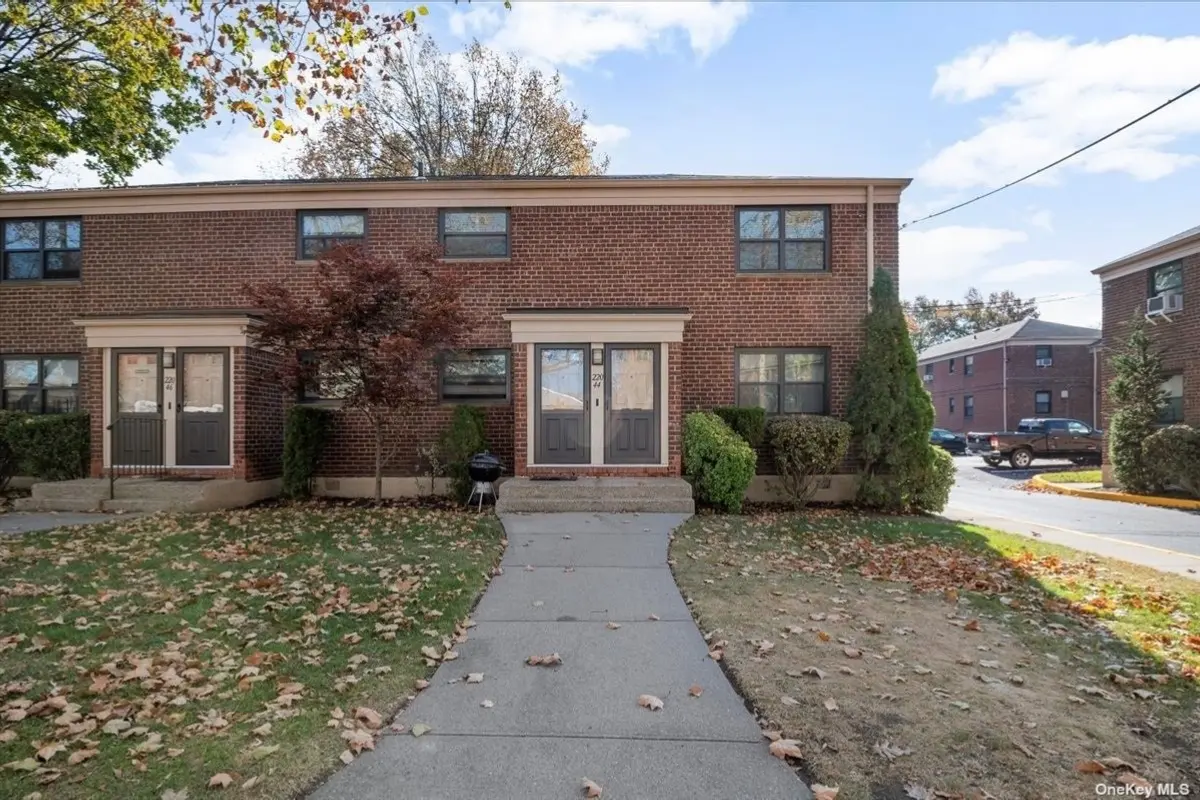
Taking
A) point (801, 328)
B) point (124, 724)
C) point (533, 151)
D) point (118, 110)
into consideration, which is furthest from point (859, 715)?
point (533, 151)

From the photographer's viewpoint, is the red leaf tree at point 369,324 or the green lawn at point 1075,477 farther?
the green lawn at point 1075,477

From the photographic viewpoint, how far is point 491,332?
11.9 meters

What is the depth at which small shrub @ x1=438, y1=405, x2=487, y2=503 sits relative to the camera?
10438mm

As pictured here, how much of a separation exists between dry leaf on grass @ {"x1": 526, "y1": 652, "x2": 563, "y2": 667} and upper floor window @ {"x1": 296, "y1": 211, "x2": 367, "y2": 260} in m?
10.2

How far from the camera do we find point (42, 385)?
12523 millimetres

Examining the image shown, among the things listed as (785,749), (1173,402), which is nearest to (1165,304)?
(1173,402)

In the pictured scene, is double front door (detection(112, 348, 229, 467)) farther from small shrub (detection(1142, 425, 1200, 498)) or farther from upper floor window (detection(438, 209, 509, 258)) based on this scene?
small shrub (detection(1142, 425, 1200, 498))

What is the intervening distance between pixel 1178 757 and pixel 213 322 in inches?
494

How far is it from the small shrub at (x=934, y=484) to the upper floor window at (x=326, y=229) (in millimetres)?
11232

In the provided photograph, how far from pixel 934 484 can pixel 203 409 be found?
1282 centimetres

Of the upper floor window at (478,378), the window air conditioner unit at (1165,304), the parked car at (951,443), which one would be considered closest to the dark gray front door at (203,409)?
the upper floor window at (478,378)

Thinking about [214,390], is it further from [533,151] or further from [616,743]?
[533,151]

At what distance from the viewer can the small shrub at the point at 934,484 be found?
10891 millimetres

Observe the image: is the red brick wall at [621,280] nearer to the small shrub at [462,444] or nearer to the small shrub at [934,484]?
the small shrub at [462,444]
